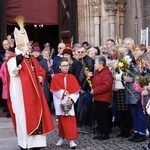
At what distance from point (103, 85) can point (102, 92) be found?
0.12m

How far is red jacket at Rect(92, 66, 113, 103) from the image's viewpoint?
7984 millimetres

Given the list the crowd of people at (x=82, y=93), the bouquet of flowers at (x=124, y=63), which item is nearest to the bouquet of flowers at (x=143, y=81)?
the crowd of people at (x=82, y=93)

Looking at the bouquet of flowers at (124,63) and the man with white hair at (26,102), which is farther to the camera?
the bouquet of flowers at (124,63)

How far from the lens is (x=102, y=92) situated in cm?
801

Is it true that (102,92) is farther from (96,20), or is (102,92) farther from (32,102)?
(96,20)

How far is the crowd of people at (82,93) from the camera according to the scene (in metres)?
7.06

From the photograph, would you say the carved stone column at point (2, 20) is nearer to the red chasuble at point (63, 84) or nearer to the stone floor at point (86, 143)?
the stone floor at point (86, 143)

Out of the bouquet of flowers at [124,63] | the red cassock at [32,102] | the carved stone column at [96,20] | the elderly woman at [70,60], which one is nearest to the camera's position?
the red cassock at [32,102]

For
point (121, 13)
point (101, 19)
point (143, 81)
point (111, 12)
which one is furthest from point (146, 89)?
point (121, 13)

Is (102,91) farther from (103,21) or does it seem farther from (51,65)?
(103,21)

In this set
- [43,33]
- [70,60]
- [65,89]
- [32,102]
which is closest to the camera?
[32,102]

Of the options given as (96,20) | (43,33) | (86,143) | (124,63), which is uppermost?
(96,20)

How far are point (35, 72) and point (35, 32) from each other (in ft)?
34.9

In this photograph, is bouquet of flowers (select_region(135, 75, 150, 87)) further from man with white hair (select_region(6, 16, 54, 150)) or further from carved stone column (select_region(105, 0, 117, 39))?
carved stone column (select_region(105, 0, 117, 39))
